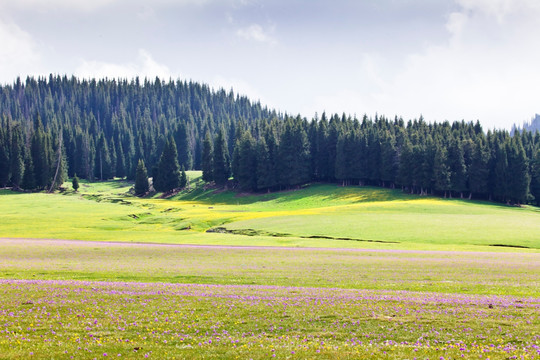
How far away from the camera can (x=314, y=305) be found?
701 inches

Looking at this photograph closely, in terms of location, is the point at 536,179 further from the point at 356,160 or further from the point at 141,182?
the point at 141,182

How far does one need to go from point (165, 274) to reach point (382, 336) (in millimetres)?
17318

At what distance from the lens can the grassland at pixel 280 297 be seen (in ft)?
39.7

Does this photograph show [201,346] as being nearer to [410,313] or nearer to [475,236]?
[410,313]

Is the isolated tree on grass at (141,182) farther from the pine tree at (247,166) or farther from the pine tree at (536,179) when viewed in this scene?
the pine tree at (536,179)

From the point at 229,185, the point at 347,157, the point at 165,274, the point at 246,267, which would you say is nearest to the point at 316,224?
the point at 246,267

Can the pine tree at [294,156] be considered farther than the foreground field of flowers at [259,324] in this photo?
Yes

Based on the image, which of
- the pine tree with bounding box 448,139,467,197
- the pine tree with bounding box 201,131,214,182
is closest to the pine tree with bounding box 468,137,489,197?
the pine tree with bounding box 448,139,467,197

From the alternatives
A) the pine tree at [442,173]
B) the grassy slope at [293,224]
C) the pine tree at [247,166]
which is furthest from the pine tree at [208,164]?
the pine tree at [442,173]

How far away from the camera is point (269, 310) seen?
55.2ft

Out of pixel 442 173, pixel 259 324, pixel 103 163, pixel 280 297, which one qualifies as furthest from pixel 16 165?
pixel 259 324

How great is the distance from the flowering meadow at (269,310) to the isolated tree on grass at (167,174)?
358 feet

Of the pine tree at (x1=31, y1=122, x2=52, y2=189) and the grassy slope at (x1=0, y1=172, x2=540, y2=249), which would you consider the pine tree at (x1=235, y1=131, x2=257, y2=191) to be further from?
the pine tree at (x1=31, y1=122, x2=52, y2=189)

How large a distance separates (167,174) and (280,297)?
126403 mm
